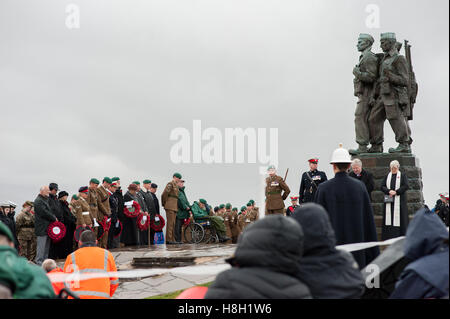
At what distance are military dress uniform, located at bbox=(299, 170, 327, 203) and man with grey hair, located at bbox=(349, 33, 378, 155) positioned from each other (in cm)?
166

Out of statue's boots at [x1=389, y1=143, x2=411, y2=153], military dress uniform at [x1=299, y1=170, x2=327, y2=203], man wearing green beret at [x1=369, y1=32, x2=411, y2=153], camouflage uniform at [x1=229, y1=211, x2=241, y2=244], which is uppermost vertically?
man wearing green beret at [x1=369, y1=32, x2=411, y2=153]

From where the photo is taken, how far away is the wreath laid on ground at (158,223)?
15.4 metres

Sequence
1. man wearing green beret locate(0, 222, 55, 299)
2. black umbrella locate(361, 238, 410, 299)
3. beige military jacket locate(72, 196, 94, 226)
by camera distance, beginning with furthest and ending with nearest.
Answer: beige military jacket locate(72, 196, 94, 226), black umbrella locate(361, 238, 410, 299), man wearing green beret locate(0, 222, 55, 299)

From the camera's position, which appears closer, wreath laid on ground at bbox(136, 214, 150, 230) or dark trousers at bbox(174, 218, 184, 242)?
wreath laid on ground at bbox(136, 214, 150, 230)

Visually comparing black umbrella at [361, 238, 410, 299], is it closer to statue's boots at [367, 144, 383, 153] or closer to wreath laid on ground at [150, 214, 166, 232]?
statue's boots at [367, 144, 383, 153]

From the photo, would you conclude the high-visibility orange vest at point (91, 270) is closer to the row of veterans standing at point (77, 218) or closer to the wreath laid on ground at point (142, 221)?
the row of veterans standing at point (77, 218)

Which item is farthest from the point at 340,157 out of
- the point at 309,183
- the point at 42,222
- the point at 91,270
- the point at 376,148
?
the point at 42,222

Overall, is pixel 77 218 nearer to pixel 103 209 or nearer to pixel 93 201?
pixel 93 201

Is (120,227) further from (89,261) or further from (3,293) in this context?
(3,293)

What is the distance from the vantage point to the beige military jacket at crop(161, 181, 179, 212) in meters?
14.9

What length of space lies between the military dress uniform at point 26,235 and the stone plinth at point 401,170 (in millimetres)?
9279

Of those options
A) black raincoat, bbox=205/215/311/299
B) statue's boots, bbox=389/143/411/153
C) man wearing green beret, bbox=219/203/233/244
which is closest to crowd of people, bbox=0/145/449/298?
black raincoat, bbox=205/215/311/299

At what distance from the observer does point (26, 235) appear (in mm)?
13461

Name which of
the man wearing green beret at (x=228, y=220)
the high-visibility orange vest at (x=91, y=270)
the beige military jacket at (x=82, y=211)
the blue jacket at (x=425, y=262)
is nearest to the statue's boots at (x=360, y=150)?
the beige military jacket at (x=82, y=211)
